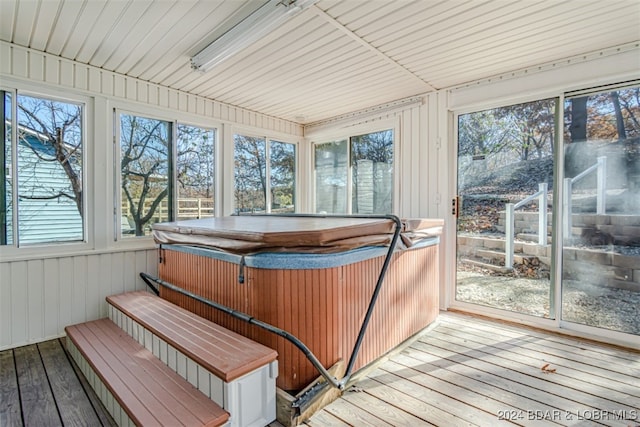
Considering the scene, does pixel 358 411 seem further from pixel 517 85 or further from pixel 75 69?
pixel 75 69

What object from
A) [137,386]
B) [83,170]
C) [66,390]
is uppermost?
[83,170]

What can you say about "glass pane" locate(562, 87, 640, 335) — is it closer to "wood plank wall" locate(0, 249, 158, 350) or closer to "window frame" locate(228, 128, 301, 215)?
"window frame" locate(228, 128, 301, 215)

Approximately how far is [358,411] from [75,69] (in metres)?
3.96

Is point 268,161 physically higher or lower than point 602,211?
higher

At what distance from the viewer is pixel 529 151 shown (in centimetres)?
324

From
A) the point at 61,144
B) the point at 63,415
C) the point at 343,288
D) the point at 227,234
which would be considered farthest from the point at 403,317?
the point at 61,144

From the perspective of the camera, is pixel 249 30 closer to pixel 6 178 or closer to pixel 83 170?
pixel 83 170

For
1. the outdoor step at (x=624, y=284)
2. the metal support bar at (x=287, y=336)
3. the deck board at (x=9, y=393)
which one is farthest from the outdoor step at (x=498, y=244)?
the deck board at (x=9, y=393)

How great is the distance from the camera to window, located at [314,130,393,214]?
173 inches

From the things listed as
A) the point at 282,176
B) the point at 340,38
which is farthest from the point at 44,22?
the point at 282,176

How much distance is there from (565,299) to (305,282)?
111 inches

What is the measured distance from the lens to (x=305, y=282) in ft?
6.32

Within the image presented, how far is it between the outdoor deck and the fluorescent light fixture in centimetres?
263

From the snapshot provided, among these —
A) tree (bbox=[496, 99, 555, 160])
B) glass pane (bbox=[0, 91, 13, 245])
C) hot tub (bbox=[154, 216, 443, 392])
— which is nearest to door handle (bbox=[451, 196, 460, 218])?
tree (bbox=[496, 99, 555, 160])
